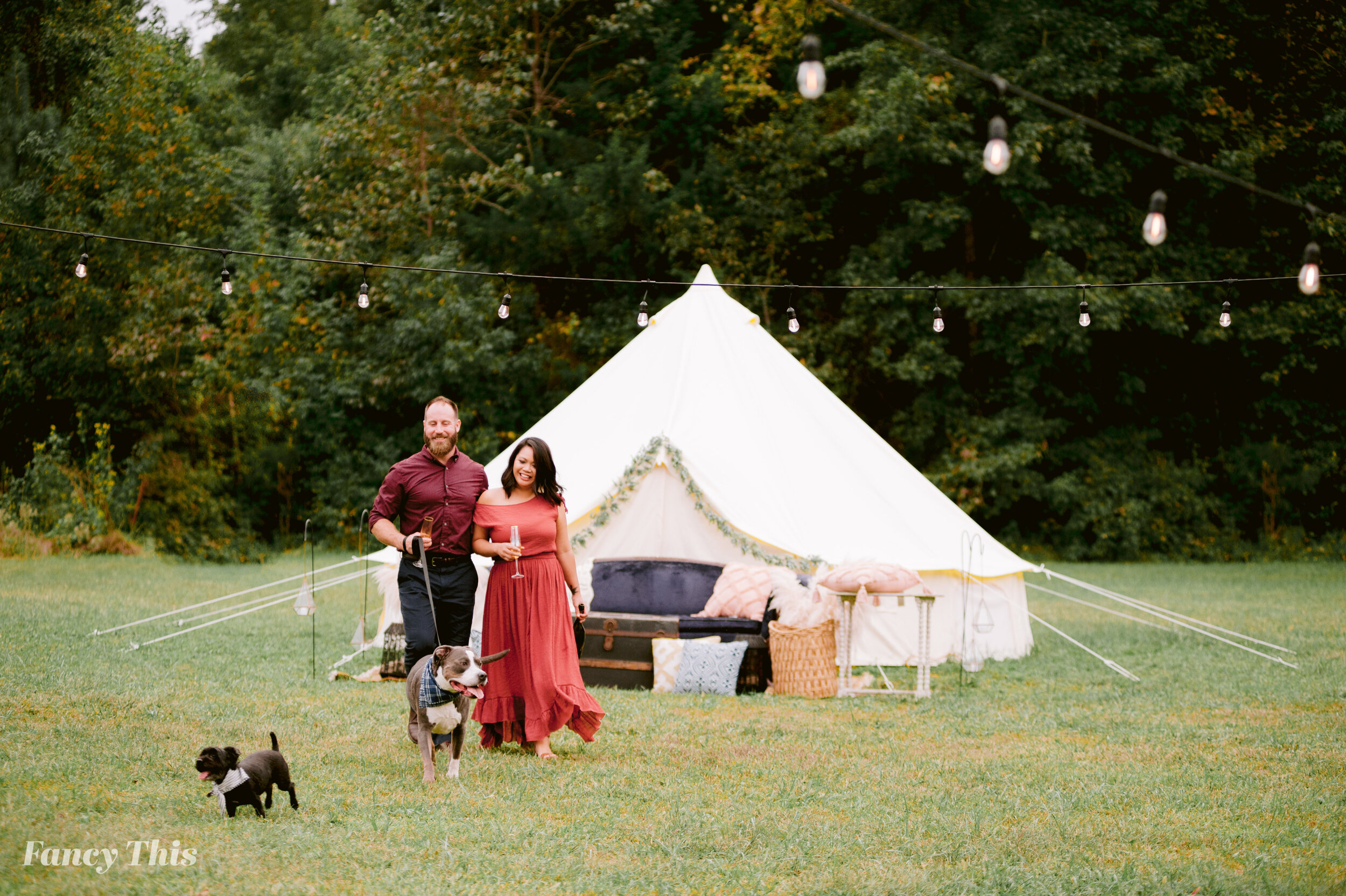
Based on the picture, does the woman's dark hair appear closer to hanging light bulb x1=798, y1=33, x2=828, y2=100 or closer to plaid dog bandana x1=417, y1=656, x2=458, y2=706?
plaid dog bandana x1=417, y1=656, x2=458, y2=706

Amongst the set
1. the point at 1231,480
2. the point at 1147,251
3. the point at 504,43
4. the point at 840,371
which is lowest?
the point at 1231,480

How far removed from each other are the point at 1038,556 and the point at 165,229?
14200 millimetres

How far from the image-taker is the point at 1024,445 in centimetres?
1633

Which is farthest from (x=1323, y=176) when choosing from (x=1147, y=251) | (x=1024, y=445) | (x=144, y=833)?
(x=144, y=833)

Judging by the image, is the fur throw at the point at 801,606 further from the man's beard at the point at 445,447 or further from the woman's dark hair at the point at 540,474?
the man's beard at the point at 445,447

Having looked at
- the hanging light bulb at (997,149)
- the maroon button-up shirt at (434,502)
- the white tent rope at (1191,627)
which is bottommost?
the white tent rope at (1191,627)

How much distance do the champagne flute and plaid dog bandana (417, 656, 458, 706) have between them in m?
0.64

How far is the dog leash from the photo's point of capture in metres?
4.59

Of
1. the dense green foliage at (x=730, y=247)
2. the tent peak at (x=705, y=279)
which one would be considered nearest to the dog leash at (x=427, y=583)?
the tent peak at (x=705, y=279)

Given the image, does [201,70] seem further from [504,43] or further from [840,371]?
[840,371]

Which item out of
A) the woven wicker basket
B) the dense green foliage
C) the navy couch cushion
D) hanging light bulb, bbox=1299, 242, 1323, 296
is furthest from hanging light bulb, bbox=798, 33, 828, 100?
the dense green foliage

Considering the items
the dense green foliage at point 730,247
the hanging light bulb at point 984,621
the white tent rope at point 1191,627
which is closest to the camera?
the white tent rope at point 1191,627

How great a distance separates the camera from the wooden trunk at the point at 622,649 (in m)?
6.89

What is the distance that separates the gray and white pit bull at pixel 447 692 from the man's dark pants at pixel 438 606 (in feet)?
0.65
